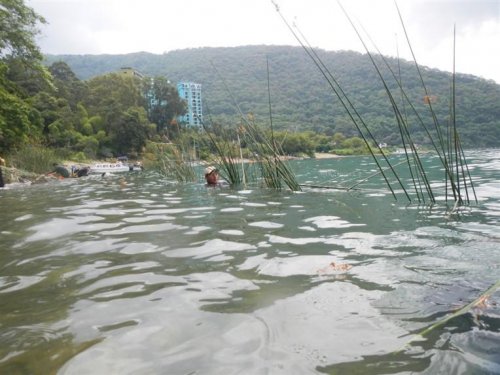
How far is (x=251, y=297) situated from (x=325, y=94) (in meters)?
48.6

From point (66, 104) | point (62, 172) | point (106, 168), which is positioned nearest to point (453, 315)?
point (62, 172)

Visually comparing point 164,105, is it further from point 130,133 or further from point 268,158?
point 268,158

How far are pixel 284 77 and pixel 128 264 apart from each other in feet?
201

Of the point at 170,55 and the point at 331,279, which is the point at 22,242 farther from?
the point at 170,55

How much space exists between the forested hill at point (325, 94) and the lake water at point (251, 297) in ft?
6.64

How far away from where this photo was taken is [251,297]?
5.67 feet

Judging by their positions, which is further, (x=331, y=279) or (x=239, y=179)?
(x=239, y=179)

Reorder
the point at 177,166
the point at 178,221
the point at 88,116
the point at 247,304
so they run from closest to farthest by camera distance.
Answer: the point at 247,304
the point at 178,221
the point at 177,166
the point at 88,116

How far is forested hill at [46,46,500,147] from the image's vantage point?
19.1 meters

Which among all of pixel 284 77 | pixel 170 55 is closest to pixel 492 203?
pixel 284 77

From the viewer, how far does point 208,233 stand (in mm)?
3188

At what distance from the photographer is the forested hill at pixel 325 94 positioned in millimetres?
19141

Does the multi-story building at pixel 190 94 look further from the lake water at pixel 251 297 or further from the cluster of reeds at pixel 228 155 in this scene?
the lake water at pixel 251 297

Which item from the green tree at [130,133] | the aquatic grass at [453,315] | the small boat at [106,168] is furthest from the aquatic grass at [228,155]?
the green tree at [130,133]
